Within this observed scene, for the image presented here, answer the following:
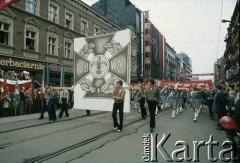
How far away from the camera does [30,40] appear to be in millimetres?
21469

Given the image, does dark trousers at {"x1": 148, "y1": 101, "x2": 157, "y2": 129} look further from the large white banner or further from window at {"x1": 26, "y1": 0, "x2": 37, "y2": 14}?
window at {"x1": 26, "y1": 0, "x2": 37, "y2": 14}

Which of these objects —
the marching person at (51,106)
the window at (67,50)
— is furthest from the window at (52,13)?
the marching person at (51,106)

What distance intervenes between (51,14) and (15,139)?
19.6 meters

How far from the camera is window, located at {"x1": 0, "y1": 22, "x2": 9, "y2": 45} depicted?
1867 cm

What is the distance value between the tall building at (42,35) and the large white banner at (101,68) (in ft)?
17.8

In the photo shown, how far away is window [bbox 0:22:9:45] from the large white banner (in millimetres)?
10334

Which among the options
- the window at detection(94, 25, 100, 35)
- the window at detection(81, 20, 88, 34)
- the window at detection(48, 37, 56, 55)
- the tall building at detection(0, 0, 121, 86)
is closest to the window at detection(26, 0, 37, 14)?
the tall building at detection(0, 0, 121, 86)

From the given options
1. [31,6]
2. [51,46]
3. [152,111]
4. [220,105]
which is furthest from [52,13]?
[220,105]

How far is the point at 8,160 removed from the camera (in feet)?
15.9

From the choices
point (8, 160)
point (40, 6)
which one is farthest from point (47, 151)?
point (40, 6)

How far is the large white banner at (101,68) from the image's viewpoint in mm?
10016

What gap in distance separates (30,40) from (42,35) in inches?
58.4

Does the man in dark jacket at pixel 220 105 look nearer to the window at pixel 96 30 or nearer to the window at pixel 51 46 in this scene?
the window at pixel 51 46

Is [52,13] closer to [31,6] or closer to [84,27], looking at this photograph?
[31,6]
